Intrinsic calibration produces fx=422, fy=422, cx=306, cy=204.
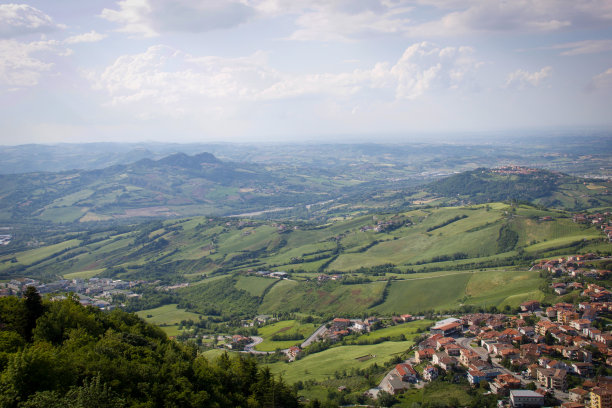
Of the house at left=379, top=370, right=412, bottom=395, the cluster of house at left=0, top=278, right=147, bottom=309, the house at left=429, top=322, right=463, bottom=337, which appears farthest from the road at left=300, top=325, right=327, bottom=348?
the cluster of house at left=0, top=278, right=147, bottom=309

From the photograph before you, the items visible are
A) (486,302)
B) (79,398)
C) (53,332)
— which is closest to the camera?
(79,398)

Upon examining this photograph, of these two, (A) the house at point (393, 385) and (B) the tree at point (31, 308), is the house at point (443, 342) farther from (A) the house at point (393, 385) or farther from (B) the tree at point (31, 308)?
(B) the tree at point (31, 308)

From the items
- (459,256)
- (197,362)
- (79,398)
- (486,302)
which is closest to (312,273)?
(459,256)

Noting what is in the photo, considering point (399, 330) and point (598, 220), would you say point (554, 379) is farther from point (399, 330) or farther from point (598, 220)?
point (598, 220)

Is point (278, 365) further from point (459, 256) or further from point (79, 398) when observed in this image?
point (459, 256)

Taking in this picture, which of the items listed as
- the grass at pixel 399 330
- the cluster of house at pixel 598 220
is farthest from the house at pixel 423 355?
the cluster of house at pixel 598 220

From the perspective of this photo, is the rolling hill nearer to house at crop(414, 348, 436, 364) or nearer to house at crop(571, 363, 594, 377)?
house at crop(571, 363, 594, 377)

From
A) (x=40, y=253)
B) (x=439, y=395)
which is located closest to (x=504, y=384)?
(x=439, y=395)

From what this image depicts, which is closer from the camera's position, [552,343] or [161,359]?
[161,359]
